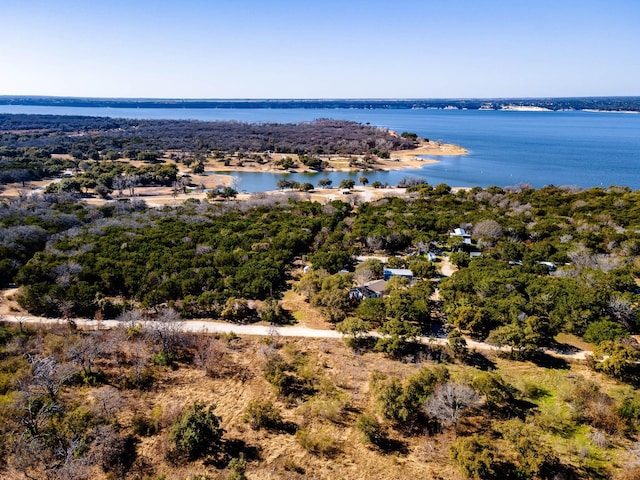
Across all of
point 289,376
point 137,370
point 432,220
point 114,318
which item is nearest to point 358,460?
point 289,376

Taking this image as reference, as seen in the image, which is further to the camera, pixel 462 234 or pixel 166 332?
pixel 462 234

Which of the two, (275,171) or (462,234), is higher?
(275,171)

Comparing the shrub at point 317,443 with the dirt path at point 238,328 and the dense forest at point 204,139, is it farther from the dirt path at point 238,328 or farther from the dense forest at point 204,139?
the dense forest at point 204,139

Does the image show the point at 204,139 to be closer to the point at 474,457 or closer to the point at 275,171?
the point at 275,171

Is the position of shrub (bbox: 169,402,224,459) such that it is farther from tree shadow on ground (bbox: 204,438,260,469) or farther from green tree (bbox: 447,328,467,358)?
green tree (bbox: 447,328,467,358)

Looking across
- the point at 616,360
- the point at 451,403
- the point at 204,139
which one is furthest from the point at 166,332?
the point at 204,139

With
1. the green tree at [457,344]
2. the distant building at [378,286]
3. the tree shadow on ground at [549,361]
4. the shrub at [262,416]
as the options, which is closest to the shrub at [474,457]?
the green tree at [457,344]

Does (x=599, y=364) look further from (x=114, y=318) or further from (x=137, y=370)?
(x=114, y=318)
